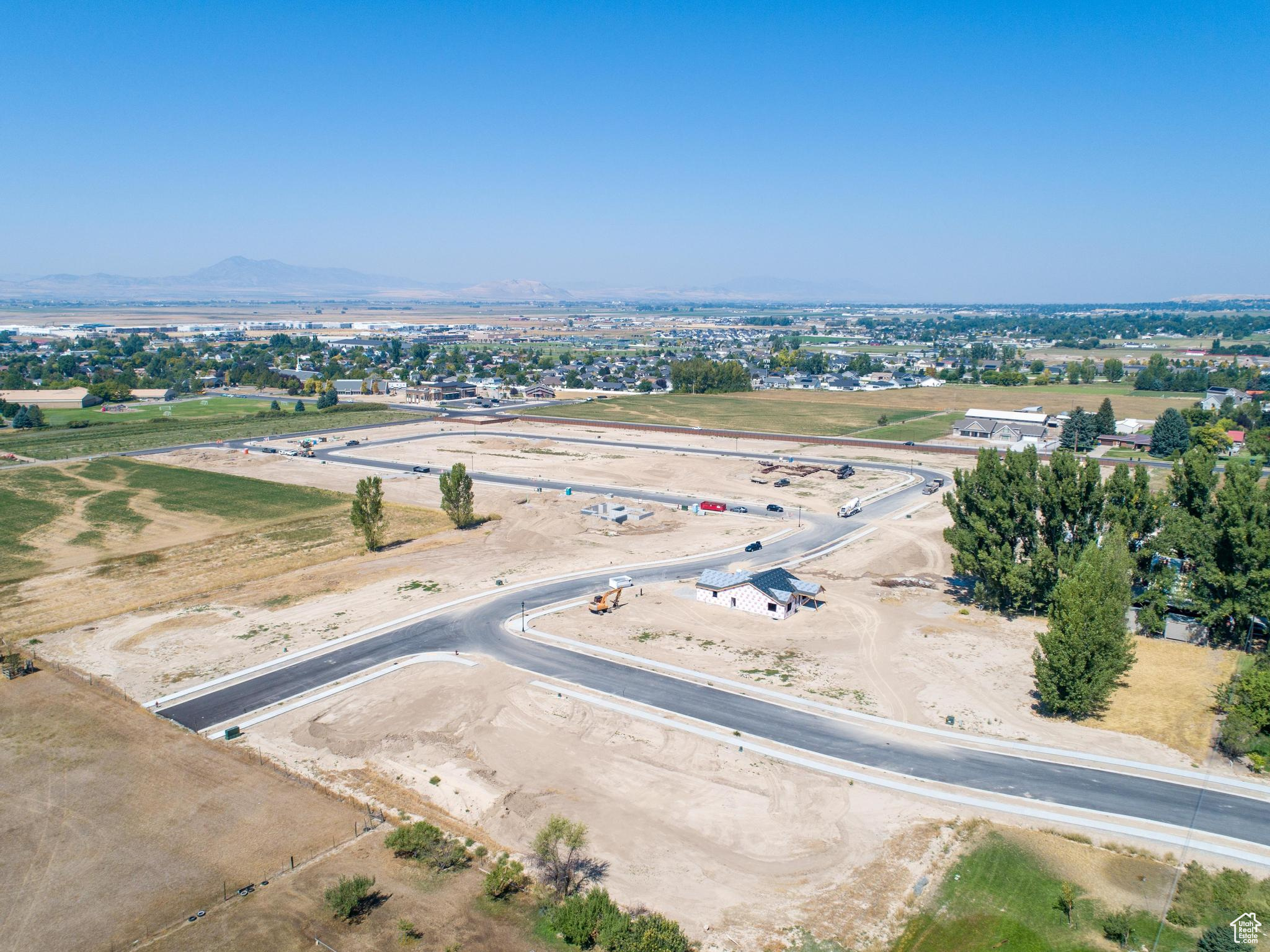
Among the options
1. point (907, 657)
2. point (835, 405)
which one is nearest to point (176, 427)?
point (835, 405)

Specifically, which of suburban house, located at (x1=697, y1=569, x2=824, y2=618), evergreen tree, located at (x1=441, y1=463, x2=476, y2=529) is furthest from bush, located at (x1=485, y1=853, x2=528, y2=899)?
evergreen tree, located at (x1=441, y1=463, x2=476, y2=529)

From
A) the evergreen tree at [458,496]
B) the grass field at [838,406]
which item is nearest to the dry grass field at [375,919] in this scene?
the evergreen tree at [458,496]

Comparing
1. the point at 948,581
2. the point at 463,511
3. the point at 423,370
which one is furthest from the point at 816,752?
the point at 423,370

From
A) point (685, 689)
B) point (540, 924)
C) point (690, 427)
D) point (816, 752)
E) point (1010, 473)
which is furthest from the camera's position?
point (690, 427)

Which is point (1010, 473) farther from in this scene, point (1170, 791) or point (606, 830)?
point (606, 830)

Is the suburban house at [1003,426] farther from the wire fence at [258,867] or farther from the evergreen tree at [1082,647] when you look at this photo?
the wire fence at [258,867]

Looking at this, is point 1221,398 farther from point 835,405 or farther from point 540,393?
point 540,393
